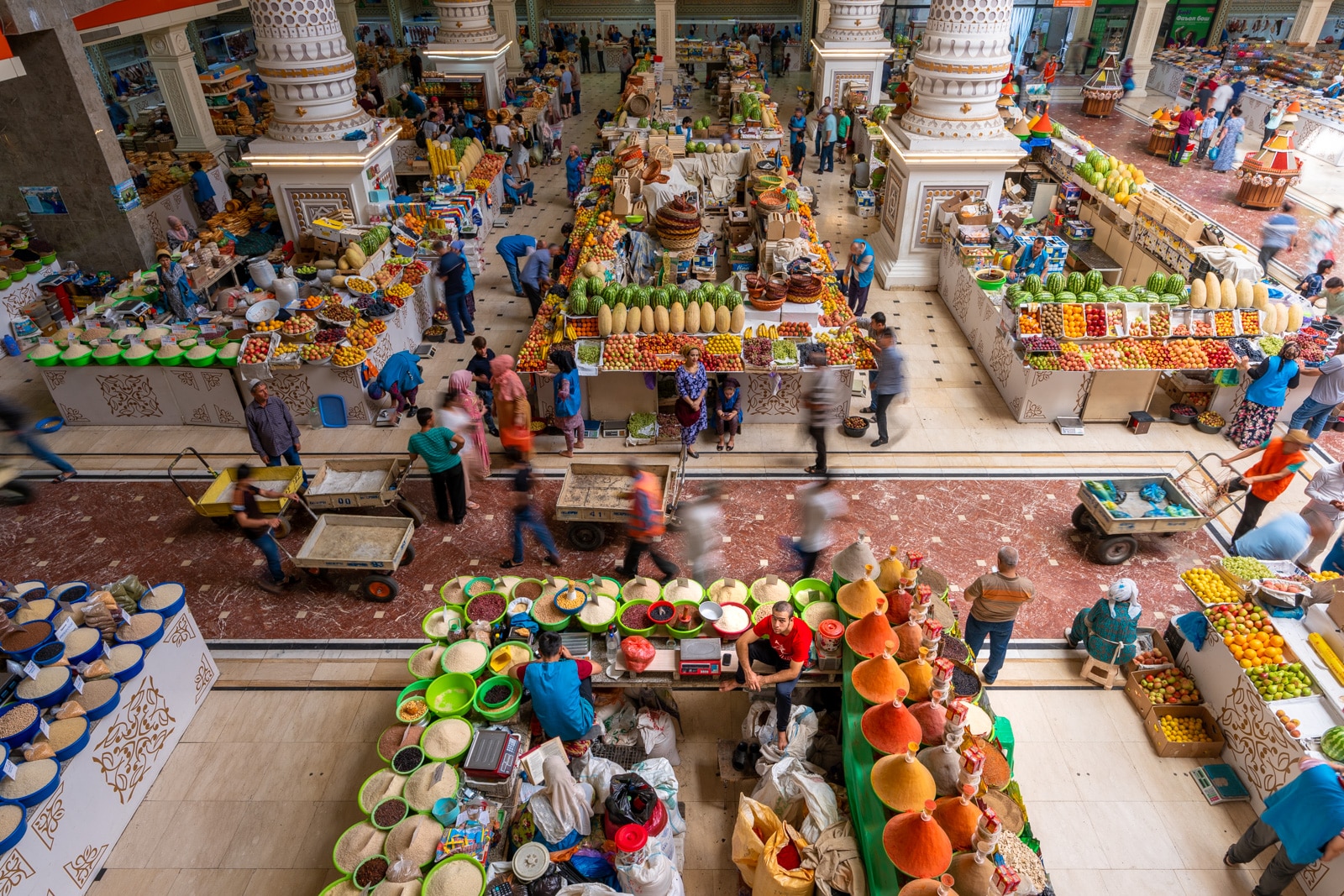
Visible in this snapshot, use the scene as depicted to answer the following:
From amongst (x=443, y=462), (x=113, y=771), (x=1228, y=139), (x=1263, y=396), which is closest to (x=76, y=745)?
(x=113, y=771)

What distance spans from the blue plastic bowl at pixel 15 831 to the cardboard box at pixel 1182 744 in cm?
814

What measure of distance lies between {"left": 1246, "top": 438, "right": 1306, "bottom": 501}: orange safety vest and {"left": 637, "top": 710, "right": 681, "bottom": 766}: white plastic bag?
6275 millimetres

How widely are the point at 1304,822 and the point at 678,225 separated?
10.6 m

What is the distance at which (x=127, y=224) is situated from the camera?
13.1m

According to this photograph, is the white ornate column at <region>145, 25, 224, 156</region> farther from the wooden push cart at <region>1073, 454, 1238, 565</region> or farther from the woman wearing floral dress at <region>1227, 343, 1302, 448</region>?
the woman wearing floral dress at <region>1227, 343, 1302, 448</region>

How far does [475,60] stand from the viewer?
20.0 metres

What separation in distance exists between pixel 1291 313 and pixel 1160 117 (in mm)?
12485

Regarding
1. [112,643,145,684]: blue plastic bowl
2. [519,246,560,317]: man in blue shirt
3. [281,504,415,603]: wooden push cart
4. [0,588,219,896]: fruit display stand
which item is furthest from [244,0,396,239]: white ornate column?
[112,643,145,684]: blue plastic bowl

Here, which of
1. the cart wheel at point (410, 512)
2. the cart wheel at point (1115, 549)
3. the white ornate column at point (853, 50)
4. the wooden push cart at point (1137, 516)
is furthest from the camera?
the white ornate column at point (853, 50)

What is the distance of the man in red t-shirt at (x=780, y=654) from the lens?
19.6 ft

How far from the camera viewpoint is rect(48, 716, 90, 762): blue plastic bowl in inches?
215

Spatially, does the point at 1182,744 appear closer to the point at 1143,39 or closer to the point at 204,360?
the point at 204,360

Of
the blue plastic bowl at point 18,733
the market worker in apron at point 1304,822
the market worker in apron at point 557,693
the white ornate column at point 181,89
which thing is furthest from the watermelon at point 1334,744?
the white ornate column at point 181,89

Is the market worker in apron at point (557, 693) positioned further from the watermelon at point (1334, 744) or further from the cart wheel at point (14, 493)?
the cart wheel at point (14, 493)
